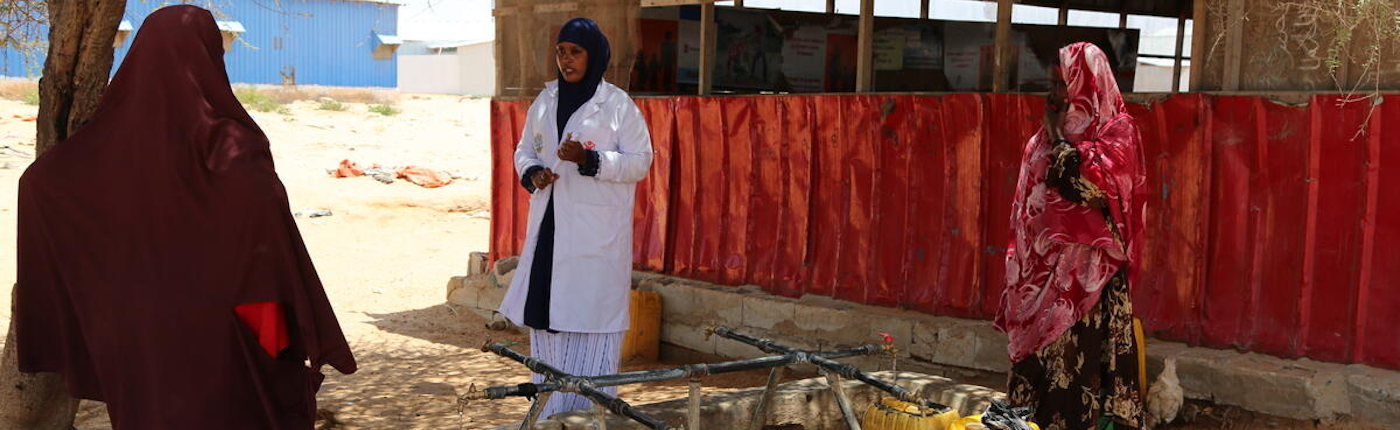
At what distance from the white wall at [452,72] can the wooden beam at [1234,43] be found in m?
38.9

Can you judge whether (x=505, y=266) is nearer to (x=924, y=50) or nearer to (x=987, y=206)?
(x=924, y=50)

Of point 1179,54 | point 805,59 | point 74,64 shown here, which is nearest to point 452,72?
point 1179,54

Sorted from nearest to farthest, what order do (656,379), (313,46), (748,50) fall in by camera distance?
(656,379)
(748,50)
(313,46)


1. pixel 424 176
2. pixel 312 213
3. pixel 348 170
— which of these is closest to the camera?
pixel 312 213

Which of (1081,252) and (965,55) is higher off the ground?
(965,55)

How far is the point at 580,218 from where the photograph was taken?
4.42 meters

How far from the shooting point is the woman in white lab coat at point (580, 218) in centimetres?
440

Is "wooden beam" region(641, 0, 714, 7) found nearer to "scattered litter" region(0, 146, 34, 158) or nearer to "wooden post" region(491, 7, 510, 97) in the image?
"wooden post" region(491, 7, 510, 97)

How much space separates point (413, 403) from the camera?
630 cm

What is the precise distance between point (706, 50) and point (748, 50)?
0.55 meters

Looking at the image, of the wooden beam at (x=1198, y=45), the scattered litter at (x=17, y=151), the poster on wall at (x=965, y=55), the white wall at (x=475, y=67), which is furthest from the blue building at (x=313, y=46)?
the wooden beam at (x=1198, y=45)

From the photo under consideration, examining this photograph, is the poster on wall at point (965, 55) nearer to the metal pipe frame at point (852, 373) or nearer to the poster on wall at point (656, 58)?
the poster on wall at point (656, 58)

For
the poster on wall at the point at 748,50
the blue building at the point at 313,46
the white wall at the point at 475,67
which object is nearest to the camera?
the poster on wall at the point at 748,50

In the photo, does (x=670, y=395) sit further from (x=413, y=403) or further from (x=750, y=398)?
(x=750, y=398)
